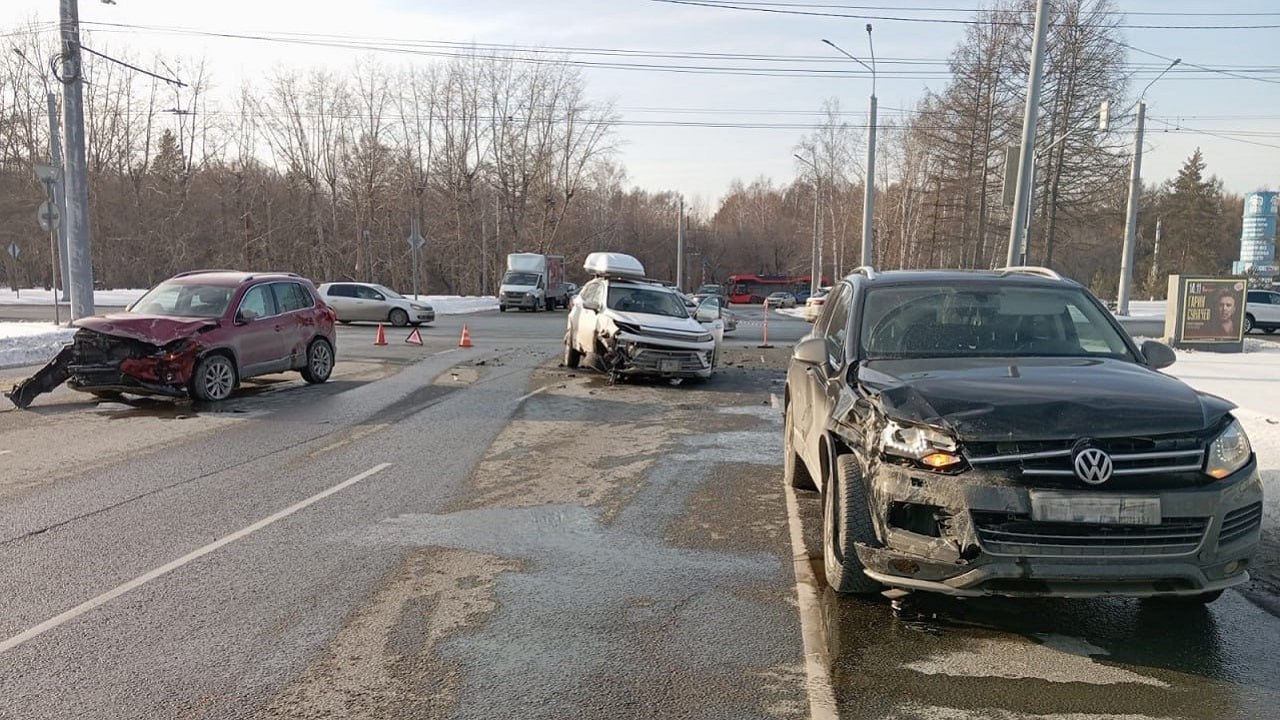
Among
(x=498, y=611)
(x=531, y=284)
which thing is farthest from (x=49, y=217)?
(x=531, y=284)

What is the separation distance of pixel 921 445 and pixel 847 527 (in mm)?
585

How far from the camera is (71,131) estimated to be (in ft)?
58.6

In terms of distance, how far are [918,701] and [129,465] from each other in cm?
707

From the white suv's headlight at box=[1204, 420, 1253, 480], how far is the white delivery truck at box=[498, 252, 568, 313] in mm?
39430

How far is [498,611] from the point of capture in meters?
4.41

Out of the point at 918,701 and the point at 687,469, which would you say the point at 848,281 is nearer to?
the point at 687,469

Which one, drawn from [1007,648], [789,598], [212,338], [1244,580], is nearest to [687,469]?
[789,598]

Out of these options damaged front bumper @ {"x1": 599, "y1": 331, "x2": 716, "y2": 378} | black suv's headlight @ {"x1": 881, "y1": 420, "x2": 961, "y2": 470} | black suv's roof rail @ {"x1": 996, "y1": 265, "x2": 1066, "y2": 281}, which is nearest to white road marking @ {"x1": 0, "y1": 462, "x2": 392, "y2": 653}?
black suv's headlight @ {"x1": 881, "y1": 420, "x2": 961, "y2": 470}

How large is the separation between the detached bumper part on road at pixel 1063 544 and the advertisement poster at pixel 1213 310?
20498 millimetres

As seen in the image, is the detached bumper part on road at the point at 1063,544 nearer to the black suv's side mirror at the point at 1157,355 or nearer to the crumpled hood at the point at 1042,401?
the crumpled hood at the point at 1042,401

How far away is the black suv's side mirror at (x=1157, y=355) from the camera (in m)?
5.28

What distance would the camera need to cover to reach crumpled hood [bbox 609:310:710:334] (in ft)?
46.3

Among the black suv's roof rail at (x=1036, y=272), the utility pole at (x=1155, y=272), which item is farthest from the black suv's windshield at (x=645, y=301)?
the utility pole at (x=1155, y=272)

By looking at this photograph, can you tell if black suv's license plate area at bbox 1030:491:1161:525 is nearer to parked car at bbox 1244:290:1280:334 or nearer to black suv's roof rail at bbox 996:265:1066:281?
black suv's roof rail at bbox 996:265:1066:281
